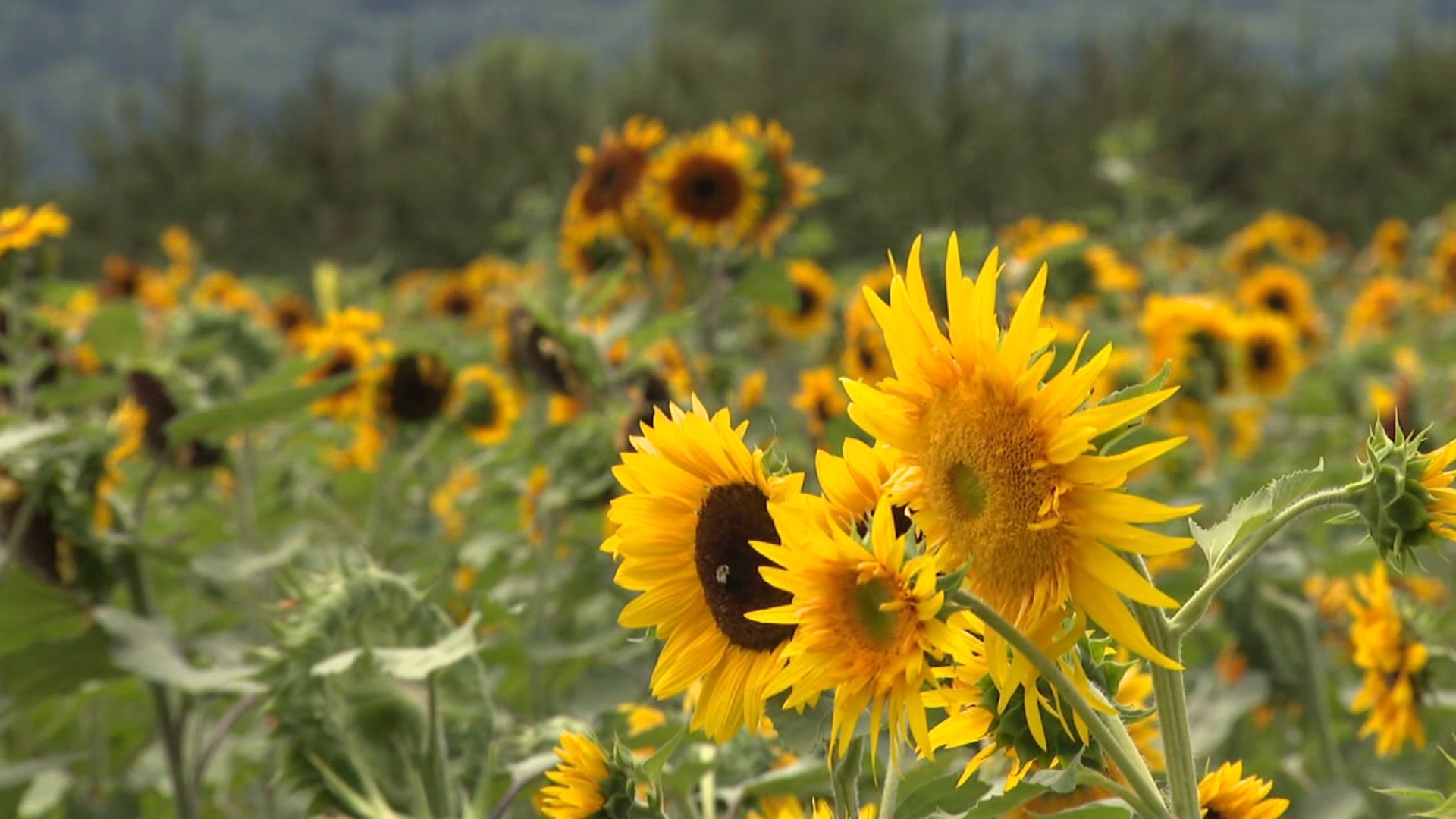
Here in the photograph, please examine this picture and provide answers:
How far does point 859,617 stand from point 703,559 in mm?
144

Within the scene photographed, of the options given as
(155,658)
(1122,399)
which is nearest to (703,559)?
(1122,399)

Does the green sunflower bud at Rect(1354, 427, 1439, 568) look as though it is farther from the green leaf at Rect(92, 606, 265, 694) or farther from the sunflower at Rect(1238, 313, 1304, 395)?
the sunflower at Rect(1238, 313, 1304, 395)

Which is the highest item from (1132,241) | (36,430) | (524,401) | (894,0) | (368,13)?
(368,13)

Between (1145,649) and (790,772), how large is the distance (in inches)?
20.9

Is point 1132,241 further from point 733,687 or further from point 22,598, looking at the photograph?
point 733,687

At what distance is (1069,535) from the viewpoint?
717mm

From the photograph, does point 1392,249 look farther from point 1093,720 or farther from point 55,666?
point 1093,720

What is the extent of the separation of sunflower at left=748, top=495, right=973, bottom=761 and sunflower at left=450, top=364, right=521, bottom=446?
1.90 meters

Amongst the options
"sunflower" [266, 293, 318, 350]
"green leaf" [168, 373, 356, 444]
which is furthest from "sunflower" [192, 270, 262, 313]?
"green leaf" [168, 373, 356, 444]

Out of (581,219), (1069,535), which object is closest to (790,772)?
(1069,535)

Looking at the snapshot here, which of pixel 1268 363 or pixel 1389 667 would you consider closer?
pixel 1389 667

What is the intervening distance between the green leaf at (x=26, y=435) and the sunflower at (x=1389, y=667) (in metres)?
1.29

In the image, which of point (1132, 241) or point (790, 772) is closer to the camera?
point (790, 772)

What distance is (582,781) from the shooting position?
940mm
